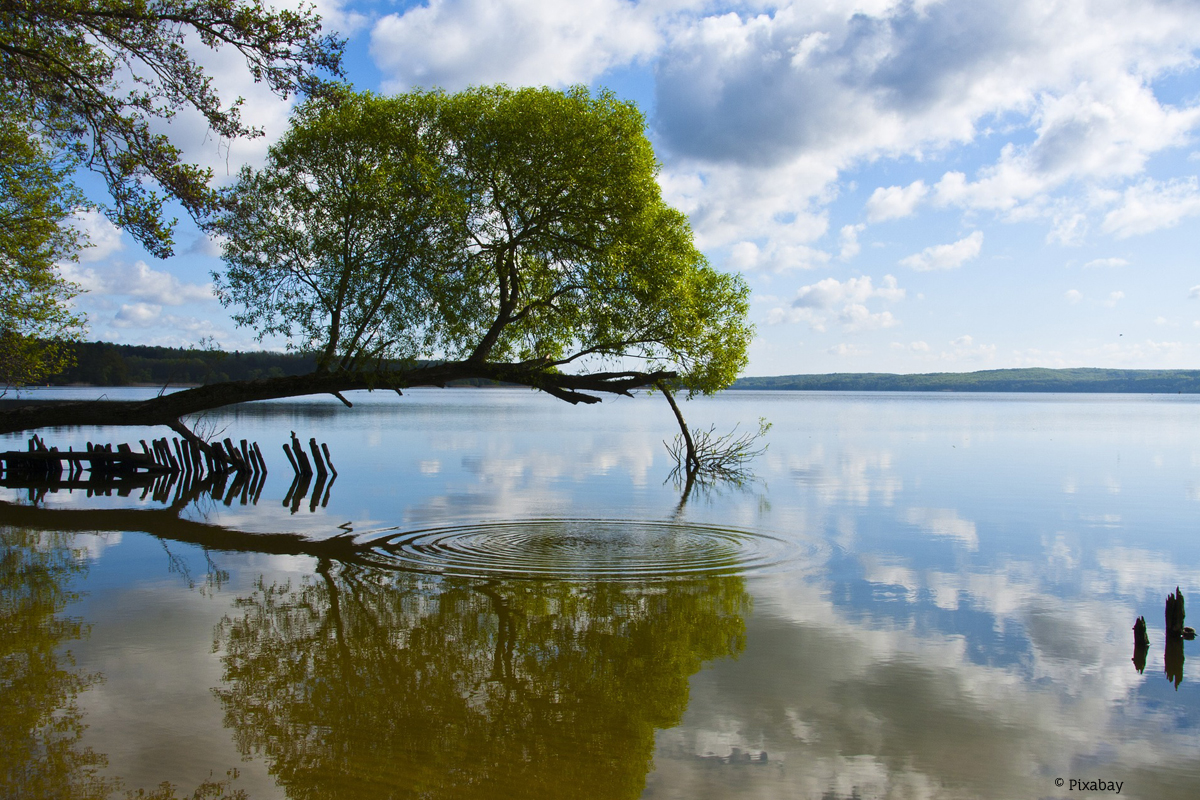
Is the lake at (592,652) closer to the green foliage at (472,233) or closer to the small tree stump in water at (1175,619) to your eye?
the small tree stump in water at (1175,619)

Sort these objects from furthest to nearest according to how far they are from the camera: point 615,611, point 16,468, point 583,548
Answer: point 16,468 → point 583,548 → point 615,611

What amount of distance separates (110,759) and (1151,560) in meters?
17.6

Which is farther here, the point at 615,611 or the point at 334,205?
the point at 334,205

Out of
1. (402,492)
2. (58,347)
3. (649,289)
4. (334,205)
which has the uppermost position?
(334,205)

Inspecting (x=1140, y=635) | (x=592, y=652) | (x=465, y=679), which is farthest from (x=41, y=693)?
(x=1140, y=635)

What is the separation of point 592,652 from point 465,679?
5.49 ft

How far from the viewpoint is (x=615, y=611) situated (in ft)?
38.2

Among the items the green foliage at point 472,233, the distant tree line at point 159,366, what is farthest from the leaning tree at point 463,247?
the distant tree line at point 159,366

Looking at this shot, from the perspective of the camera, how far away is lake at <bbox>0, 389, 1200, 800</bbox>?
679cm

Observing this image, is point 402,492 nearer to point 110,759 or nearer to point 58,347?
point 58,347

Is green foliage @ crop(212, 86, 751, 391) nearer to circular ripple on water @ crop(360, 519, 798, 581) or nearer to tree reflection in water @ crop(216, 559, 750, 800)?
circular ripple on water @ crop(360, 519, 798, 581)

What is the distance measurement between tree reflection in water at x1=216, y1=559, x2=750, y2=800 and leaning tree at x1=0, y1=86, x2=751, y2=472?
9739 mm

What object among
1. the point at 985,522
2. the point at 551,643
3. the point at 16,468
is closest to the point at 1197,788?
the point at 551,643

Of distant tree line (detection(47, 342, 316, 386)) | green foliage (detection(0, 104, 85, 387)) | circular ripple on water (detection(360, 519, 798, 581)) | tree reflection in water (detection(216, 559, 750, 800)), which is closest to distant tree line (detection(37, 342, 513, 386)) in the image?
distant tree line (detection(47, 342, 316, 386))
